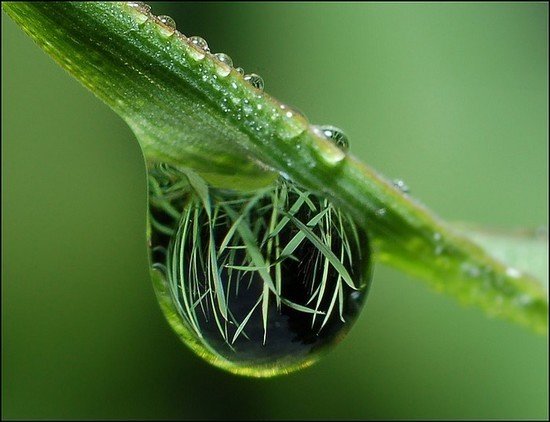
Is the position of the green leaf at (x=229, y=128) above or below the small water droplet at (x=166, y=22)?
below

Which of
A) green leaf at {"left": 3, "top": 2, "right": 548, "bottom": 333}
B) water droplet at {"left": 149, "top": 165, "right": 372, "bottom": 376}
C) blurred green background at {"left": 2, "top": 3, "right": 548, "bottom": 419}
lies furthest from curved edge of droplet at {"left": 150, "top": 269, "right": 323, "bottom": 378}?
blurred green background at {"left": 2, "top": 3, "right": 548, "bottom": 419}

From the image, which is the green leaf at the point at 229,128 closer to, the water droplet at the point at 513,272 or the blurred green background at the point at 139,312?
the water droplet at the point at 513,272

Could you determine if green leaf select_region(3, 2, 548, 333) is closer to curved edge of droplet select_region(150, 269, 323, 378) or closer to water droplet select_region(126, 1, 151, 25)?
water droplet select_region(126, 1, 151, 25)

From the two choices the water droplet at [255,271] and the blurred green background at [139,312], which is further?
the blurred green background at [139,312]

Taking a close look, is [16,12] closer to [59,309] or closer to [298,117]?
[298,117]

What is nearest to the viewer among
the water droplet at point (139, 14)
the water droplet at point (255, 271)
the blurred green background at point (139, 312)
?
the water droplet at point (139, 14)

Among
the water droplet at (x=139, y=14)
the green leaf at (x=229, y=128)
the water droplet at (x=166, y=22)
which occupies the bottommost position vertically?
the green leaf at (x=229, y=128)

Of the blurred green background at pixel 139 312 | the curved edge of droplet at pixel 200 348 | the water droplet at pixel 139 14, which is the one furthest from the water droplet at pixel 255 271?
the blurred green background at pixel 139 312

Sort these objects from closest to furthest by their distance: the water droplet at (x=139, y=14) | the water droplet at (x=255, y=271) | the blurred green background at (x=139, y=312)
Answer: the water droplet at (x=139, y=14)
the water droplet at (x=255, y=271)
the blurred green background at (x=139, y=312)
